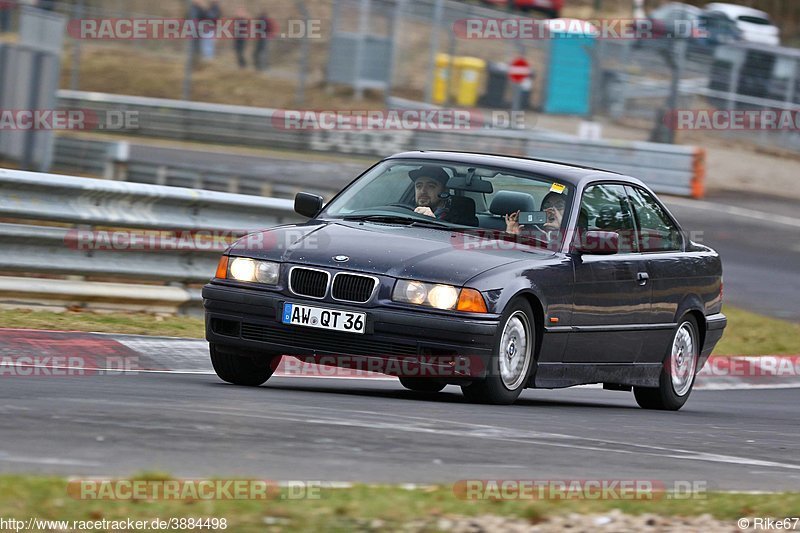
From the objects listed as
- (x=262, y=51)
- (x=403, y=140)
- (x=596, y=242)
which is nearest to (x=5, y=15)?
(x=262, y=51)

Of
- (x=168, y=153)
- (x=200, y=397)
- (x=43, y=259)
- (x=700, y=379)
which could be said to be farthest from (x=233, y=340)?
(x=168, y=153)

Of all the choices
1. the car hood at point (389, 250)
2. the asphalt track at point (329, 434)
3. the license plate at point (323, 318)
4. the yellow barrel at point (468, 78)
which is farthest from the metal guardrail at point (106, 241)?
the yellow barrel at point (468, 78)

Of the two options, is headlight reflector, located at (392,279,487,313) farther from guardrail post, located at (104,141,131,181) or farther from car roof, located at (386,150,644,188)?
guardrail post, located at (104,141,131,181)

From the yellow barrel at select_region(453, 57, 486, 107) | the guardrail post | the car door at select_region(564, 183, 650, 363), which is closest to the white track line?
the guardrail post

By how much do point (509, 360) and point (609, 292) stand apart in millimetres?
1331

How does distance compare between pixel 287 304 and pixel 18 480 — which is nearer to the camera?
pixel 18 480

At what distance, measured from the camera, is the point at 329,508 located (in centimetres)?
493

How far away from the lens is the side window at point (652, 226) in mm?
10258

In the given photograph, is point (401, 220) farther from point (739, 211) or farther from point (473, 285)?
point (739, 211)

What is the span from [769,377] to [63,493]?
9.81 m

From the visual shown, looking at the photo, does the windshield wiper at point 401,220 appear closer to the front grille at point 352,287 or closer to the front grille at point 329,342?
the front grille at point 352,287

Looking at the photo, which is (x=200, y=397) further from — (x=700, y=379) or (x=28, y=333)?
(x=700, y=379)

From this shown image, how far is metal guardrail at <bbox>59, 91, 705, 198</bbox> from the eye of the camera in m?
28.5

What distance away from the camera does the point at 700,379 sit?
13242mm
